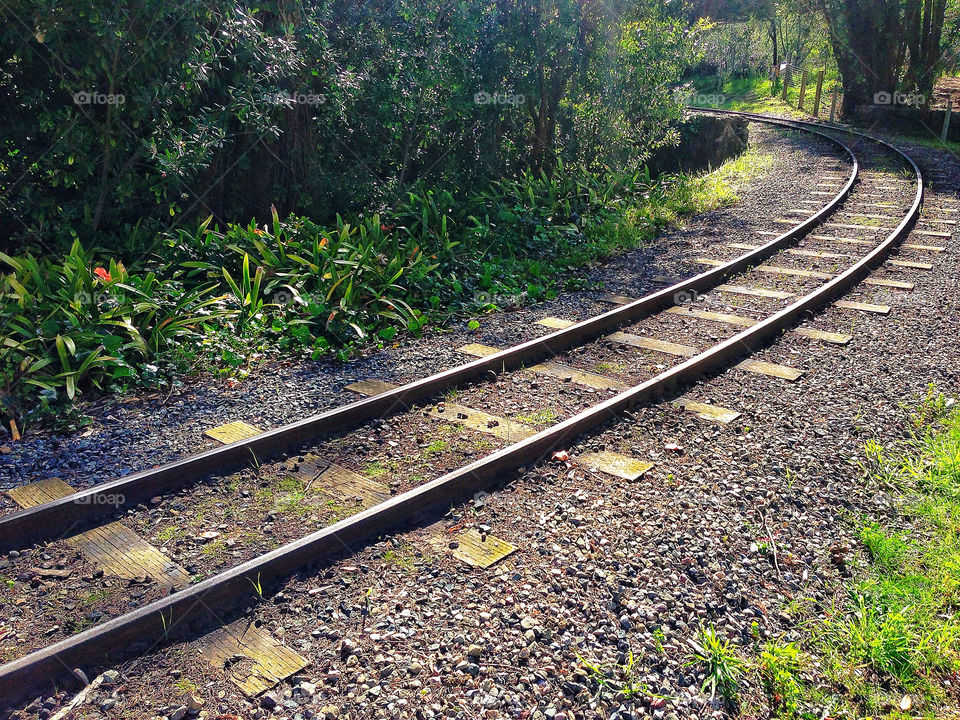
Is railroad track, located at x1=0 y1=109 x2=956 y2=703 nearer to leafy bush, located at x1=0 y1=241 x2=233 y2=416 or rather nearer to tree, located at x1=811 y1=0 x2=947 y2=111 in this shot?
leafy bush, located at x1=0 y1=241 x2=233 y2=416

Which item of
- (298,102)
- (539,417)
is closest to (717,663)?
(539,417)

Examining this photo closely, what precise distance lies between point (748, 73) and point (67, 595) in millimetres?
46420

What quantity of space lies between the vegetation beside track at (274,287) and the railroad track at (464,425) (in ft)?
4.11

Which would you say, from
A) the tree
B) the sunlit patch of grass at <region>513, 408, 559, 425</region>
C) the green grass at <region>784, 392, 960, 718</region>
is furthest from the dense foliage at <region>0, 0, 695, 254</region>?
the tree

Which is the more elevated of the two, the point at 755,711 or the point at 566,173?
the point at 566,173

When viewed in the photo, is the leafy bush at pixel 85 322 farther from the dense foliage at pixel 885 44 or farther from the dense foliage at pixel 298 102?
the dense foliage at pixel 885 44

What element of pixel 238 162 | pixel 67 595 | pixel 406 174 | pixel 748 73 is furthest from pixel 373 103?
pixel 748 73

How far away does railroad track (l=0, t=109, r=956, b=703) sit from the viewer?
134 inches

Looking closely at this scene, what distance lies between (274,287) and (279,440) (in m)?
2.96

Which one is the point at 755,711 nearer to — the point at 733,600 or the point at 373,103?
the point at 733,600

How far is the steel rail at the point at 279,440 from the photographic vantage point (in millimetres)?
4062

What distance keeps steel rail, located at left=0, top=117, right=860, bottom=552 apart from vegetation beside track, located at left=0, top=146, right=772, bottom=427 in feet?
3.77

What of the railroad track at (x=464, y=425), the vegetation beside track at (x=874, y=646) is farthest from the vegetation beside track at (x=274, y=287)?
the vegetation beside track at (x=874, y=646)

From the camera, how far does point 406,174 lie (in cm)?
1109
